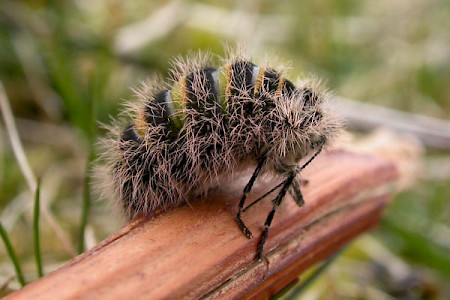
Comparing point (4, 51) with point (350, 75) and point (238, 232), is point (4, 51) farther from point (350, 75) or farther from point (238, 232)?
point (238, 232)

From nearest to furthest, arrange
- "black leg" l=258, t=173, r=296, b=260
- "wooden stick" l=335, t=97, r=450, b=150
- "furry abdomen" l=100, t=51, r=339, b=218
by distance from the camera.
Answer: "black leg" l=258, t=173, r=296, b=260, "furry abdomen" l=100, t=51, r=339, b=218, "wooden stick" l=335, t=97, r=450, b=150

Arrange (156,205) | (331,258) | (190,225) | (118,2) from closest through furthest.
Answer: (190,225) → (156,205) → (331,258) → (118,2)

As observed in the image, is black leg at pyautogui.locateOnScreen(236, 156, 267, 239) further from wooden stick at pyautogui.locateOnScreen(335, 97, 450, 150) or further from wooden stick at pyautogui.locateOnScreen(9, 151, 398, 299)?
wooden stick at pyautogui.locateOnScreen(335, 97, 450, 150)

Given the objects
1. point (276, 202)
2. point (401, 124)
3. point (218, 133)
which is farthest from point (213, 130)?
point (401, 124)

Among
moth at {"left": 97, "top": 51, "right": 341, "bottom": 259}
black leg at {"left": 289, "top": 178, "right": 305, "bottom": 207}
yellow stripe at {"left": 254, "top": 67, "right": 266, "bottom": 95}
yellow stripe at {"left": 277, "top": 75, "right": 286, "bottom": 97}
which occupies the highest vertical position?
yellow stripe at {"left": 254, "top": 67, "right": 266, "bottom": 95}

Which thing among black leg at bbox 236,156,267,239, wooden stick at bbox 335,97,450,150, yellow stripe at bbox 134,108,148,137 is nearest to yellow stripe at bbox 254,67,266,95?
black leg at bbox 236,156,267,239

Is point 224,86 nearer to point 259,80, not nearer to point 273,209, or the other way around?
point 259,80

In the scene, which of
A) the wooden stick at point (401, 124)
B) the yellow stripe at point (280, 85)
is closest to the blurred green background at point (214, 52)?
the wooden stick at point (401, 124)

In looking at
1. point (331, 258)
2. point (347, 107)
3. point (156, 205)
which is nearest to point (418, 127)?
point (347, 107)
